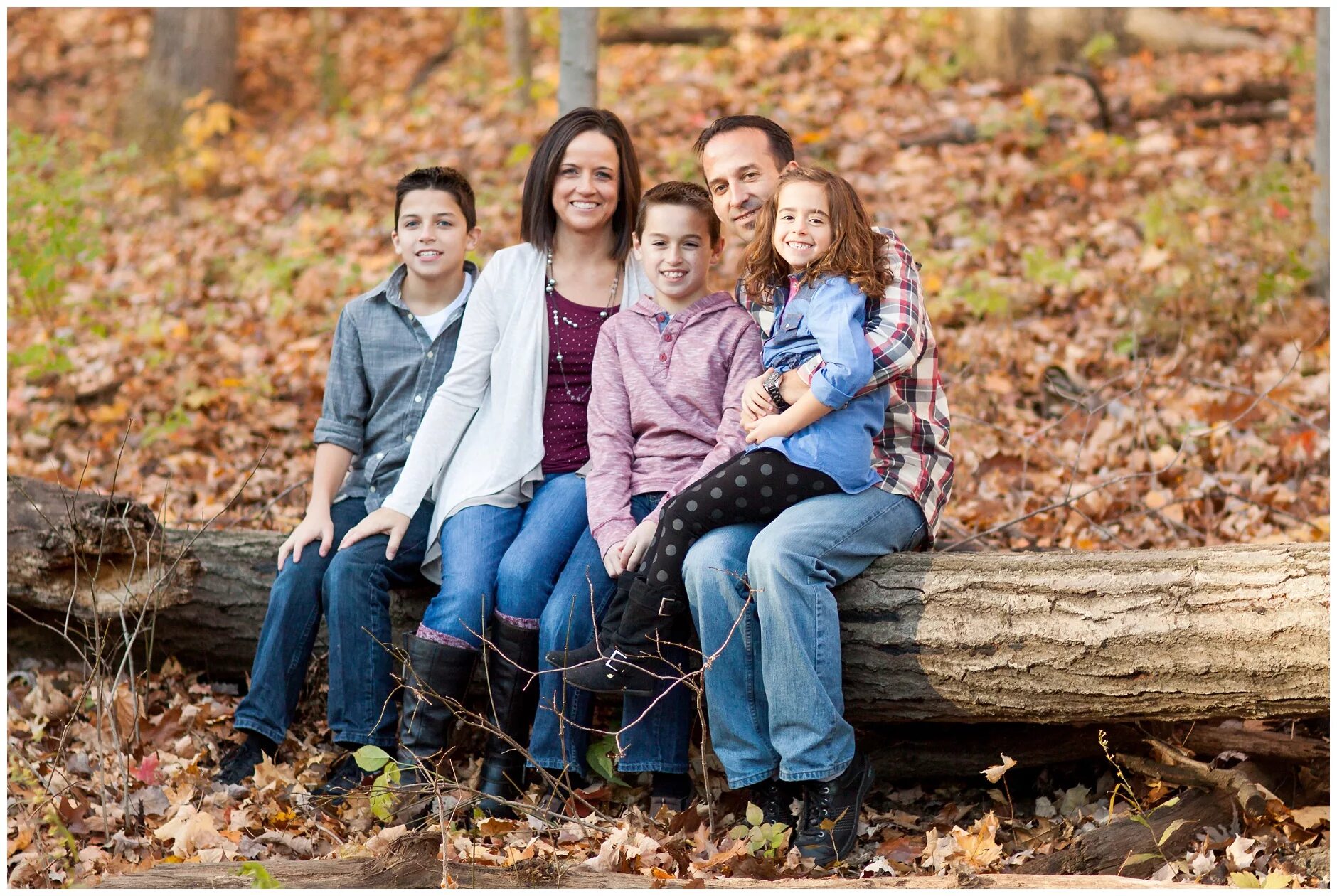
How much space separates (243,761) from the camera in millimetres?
3604

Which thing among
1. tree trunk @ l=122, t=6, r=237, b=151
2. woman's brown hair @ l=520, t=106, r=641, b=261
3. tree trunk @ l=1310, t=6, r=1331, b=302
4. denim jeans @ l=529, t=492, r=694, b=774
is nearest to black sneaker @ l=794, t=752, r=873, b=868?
denim jeans @ l=529, t=492, r=694, b=774

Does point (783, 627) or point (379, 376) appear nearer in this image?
point (783, 627)

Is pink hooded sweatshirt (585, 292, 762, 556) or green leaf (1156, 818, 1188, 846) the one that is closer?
green leaf (1156, 818, 1188, 846)

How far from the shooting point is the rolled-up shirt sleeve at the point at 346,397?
3.90m

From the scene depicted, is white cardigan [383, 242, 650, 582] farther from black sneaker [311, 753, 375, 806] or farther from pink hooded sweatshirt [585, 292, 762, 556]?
black sneaker [311, 753, 375, 806]

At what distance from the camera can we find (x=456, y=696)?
3389 millimetres

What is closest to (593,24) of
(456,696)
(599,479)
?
(599,479)

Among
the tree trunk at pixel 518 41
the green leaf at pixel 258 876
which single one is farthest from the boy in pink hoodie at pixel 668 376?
the tree trunk at pixel 518 41

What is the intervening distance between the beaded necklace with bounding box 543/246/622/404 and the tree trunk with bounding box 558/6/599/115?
8.15 ft

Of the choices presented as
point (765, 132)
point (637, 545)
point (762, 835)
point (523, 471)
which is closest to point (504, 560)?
point (523, 471)

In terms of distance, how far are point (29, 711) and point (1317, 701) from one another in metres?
4.11

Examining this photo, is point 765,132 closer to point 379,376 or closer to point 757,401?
point 757,401

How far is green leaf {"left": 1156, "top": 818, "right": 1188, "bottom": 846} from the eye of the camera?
2.98 meters

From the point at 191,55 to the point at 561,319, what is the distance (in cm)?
982
